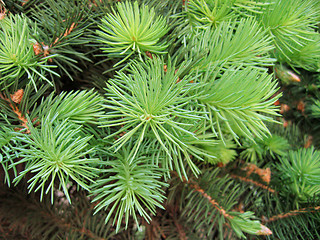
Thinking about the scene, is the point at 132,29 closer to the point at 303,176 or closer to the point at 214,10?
the point at 214,10

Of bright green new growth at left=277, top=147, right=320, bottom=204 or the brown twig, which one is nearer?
the brown twig

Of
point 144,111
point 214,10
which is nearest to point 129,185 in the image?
point 144,111

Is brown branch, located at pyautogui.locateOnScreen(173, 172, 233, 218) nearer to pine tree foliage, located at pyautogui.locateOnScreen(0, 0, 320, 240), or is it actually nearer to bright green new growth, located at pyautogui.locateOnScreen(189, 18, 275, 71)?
pine tree foliage, located at pyautogui.locateOnScreen(0, 0, 320, 240)

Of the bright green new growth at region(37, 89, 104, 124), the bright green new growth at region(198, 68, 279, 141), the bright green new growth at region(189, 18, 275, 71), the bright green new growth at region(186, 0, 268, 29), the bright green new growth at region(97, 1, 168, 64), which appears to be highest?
the bright green new growth at region(186, 0, 268, 29)

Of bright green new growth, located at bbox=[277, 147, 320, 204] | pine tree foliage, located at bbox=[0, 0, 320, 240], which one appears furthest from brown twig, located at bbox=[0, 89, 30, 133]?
bright green new growth, located at bbox=[277, 147, 320, 204]

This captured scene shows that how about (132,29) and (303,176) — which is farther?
(303,176)

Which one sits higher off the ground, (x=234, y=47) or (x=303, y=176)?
(x=234, y=47)

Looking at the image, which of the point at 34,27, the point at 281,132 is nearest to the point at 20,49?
the point at 34,27

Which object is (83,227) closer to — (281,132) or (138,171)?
(138,171)

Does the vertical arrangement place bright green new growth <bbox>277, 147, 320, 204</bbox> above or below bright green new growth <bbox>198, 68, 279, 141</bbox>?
below
